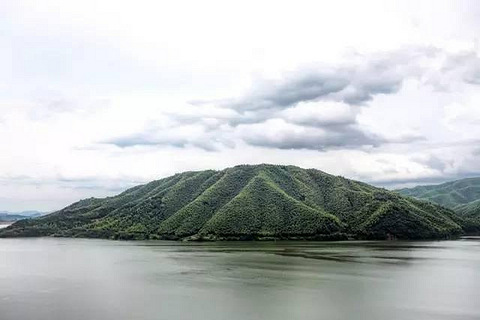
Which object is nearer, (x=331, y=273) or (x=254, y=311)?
(x=254, y=311)

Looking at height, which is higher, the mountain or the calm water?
the mountain

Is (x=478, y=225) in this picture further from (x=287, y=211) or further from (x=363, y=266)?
(x=363, y=266)

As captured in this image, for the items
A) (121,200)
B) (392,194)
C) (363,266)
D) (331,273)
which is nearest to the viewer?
(331,273)

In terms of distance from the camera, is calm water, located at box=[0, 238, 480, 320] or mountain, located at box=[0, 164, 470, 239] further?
mountain, located at box=[0, 164, 470, 239]

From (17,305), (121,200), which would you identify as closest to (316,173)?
(121,200)

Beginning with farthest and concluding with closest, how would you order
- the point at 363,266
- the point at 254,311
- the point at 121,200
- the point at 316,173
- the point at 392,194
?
1. the point at 121,200
2. the point at 316,173
3. the point at 392,194
4. the point at 363,266
5. the point at 254,311
